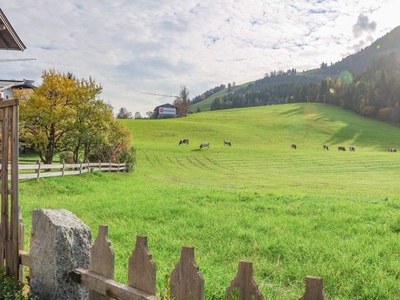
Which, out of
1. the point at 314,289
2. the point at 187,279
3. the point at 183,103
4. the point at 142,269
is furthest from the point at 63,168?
the point at 183,103

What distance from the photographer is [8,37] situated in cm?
884

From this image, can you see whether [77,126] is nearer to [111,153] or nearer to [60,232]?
[111,153]

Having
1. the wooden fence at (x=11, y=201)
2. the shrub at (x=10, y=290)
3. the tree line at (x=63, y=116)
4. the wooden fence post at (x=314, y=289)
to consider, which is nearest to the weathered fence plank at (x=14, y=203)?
the wooden fence at (x=11, y=201)

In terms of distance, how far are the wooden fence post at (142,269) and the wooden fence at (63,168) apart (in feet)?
44.6

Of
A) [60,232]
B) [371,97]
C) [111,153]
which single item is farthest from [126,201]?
[371,97]

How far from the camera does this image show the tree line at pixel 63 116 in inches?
985

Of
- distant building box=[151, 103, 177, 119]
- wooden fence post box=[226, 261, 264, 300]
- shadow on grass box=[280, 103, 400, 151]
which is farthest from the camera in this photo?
distant building box=[151, 103, 177, 119]

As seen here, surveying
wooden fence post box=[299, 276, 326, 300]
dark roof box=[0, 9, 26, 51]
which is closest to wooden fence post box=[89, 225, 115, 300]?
wooden fence post box=[299, 276, 326, 300]

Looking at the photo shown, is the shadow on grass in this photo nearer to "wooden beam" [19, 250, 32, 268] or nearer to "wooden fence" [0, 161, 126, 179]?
"wooden fence" [0, 161, 126, 179]

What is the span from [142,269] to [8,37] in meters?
8.61

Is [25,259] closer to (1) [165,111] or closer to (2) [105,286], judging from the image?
(2) [105,286]

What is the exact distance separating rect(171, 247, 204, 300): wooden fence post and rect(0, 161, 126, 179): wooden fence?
13.9 meters

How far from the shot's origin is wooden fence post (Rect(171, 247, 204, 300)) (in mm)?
2369

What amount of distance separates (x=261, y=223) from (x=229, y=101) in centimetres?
15761
